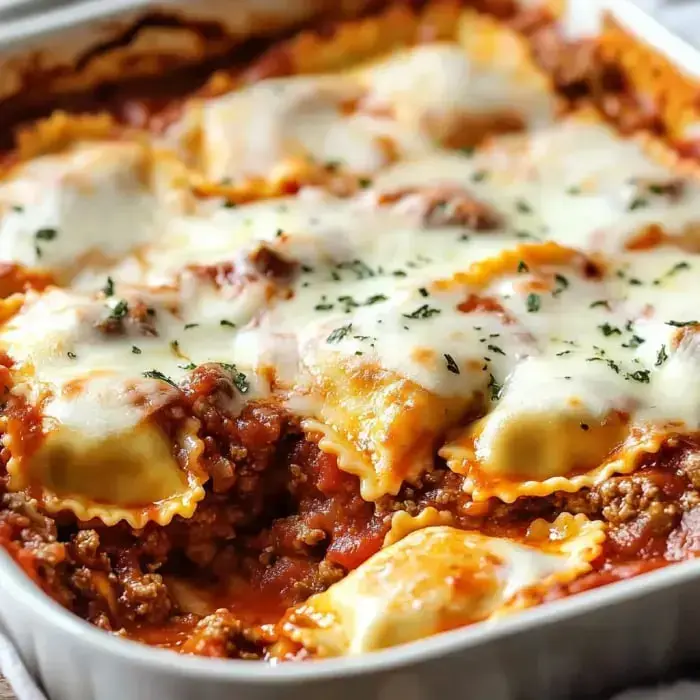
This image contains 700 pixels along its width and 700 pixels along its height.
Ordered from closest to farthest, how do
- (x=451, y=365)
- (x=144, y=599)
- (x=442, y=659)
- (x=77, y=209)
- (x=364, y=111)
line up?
(x=442, y=659) → (x=144, y=599) → (x=451, y=365) → (x=77, y=209) → (x=364, y=111)

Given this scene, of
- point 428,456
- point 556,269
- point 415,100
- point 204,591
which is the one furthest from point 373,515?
point 415,100

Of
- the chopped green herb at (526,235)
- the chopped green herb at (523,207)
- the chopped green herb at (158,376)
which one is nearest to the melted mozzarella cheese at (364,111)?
the chopped green herb at (523,207)

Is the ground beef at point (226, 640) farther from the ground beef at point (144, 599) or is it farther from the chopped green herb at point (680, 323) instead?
the chopped green herb at point (680, 323)

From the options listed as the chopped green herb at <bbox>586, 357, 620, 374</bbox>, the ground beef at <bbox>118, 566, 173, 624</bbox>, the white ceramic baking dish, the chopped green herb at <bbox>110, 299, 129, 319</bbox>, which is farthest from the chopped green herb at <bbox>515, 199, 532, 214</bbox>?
the ground beef at <bbox>118, 566, 173, 624</bbox>

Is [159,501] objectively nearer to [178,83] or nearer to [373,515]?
Answer: [373,515]

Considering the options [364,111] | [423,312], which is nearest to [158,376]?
[423,312]

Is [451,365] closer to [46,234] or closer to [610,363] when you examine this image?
[610,363]

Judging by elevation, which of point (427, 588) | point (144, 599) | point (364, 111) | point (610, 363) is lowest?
point (144, 599)
